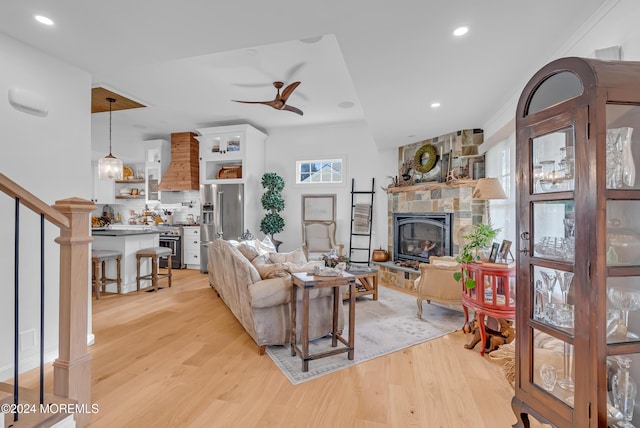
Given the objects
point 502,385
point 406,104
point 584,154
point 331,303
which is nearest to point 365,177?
point 406,104

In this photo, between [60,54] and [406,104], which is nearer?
[60,54]

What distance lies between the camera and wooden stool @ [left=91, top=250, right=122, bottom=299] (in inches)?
166

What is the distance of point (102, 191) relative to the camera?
7.02m

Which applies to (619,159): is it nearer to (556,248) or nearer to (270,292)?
(556,248)

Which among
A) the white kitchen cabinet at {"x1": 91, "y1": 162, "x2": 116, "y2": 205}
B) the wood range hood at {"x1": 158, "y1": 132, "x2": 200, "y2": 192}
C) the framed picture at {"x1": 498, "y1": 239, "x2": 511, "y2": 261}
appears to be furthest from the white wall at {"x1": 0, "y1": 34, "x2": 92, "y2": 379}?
the white kitchen cabinet at {"x1": 91, "y1": 162, "x2": 116, "y2": 205}

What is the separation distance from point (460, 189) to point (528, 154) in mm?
3350

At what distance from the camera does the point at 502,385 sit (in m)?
2.26

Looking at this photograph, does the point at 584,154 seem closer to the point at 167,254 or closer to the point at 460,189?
the point at 460,189

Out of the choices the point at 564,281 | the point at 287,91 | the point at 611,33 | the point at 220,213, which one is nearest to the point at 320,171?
the point at 220,213

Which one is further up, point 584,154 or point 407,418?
point 584,154

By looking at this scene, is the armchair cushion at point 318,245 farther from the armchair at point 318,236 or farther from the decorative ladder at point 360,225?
the decorative ladder at point 360,225

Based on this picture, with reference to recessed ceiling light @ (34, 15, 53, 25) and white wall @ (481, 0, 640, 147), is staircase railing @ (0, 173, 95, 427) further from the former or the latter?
white wall @ (481, 0, 640, 147)

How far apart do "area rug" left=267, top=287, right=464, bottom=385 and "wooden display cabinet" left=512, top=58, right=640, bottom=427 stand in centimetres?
139

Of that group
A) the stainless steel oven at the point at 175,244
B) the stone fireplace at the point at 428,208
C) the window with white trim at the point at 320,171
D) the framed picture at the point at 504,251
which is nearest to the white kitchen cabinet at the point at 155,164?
the stainless steel oven at the point at 175,244
